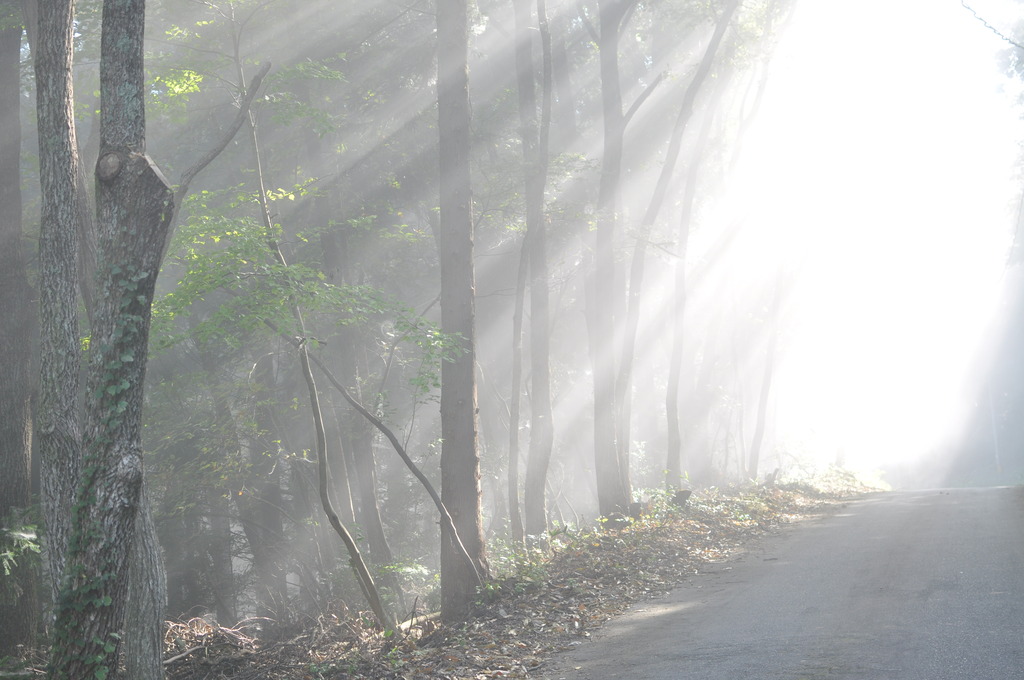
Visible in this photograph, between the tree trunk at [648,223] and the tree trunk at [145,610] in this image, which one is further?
the tree trunk at [648,223]

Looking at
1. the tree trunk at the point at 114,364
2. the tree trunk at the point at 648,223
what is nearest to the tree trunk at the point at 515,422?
the tree trunk at the point at 648,223

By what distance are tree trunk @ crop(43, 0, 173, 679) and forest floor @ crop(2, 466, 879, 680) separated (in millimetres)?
2493

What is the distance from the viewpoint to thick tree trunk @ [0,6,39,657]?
9.97 metres

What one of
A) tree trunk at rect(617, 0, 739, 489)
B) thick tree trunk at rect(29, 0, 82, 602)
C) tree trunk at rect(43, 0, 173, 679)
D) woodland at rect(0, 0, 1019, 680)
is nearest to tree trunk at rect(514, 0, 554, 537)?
woodland at rect(0, 0, 1019, 680)

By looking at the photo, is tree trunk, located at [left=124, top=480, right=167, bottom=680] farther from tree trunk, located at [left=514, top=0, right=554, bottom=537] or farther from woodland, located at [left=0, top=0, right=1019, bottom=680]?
tree trunk, located at [left=514, top=0, right=554, bottom=537]

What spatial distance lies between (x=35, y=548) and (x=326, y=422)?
27.9ft

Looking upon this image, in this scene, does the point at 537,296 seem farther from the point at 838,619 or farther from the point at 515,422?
the point at 838,619

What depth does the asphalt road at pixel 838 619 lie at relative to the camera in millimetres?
6371

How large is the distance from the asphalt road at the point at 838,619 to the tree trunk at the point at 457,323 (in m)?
2.33

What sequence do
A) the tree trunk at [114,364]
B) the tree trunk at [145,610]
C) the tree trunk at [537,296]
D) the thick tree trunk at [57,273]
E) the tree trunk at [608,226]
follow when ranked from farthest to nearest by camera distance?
the tree trunk at [608,226]
the tree trunk at [537,296]
the thick tree trunk at [57,273]
the tree trunk at [145,610]
the tree trunk at [114,364]

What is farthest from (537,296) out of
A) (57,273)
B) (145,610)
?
(145,610)

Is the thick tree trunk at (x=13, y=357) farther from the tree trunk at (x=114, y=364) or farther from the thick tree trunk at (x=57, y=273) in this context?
the tree trunk at (x=114, y=364)

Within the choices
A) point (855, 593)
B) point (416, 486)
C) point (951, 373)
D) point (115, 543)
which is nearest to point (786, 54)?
point (416, 486)

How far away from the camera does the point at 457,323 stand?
1138 cm
